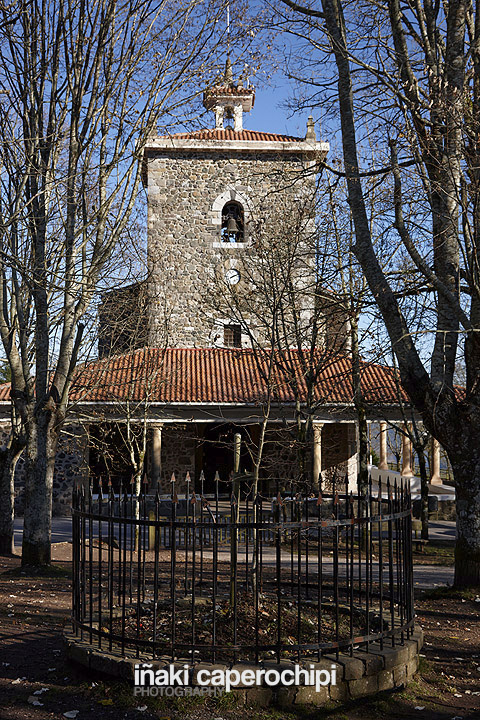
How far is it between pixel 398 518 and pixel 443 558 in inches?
298

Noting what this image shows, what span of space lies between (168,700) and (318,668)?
996 mm

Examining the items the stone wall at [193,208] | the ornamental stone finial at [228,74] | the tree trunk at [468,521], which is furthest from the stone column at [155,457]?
the tree trunk at [468,521]

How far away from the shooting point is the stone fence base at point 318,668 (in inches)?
171

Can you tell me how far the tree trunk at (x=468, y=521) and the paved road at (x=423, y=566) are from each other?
1644 millimetres

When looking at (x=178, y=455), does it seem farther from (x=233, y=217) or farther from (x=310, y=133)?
(x=310, y=133)

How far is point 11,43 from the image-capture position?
8.71 metres

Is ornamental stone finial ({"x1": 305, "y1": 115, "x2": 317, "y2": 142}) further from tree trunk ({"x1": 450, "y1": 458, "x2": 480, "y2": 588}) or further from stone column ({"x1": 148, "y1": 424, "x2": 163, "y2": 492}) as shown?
tree trunk ({"x1": 450, "y1": 458, "x2": 480, "y2": 588})

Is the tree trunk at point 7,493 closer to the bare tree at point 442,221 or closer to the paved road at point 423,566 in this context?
the paved road at point 423,566

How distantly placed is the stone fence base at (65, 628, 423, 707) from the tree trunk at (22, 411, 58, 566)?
461cm

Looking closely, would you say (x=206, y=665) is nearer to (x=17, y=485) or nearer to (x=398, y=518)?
(x=398, y=518)

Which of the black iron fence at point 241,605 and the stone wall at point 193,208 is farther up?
the stone wall at point 193,208

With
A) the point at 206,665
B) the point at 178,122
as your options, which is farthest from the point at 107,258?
the point at 206,665

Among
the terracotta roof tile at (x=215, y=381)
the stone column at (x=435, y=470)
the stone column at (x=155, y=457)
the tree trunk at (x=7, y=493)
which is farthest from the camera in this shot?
the stone column at (x=435, y=470)

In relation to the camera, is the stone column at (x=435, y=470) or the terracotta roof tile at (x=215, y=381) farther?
the stone column at (x=435, y=470)
